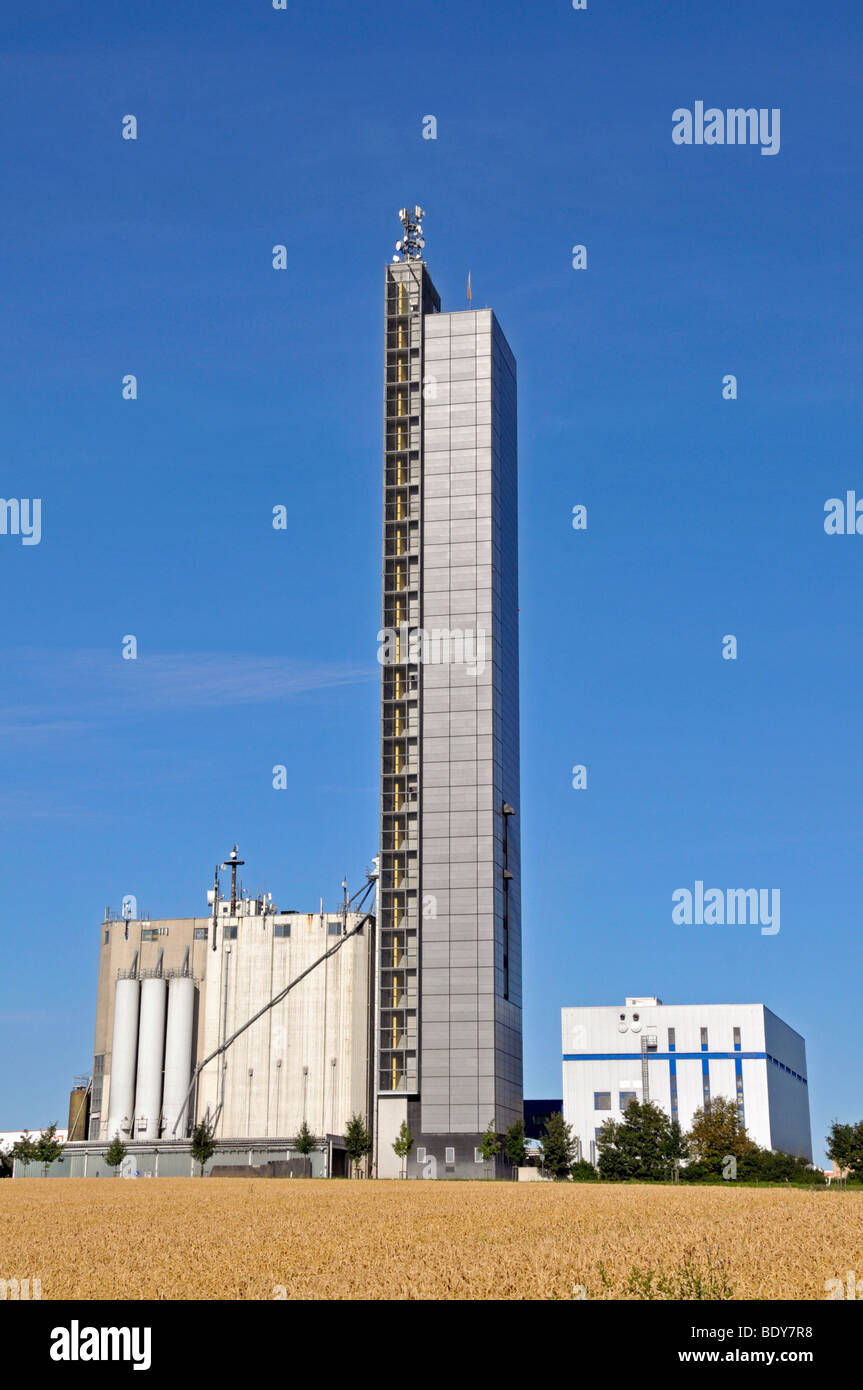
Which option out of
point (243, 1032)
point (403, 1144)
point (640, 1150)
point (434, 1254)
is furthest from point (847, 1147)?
point (434, 1254)

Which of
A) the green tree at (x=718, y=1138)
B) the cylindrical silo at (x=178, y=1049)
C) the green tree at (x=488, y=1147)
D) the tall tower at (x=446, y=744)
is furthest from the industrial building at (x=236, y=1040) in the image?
the green tree at (x=718, y=1138)

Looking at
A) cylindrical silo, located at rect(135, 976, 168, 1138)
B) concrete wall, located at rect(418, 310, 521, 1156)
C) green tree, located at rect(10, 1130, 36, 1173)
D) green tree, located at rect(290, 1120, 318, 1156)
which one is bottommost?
green tree, located at rect(10, 1130, 36, 1173)

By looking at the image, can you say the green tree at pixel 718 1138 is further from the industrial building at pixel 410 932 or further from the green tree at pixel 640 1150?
the industrial building at pixel 410 932

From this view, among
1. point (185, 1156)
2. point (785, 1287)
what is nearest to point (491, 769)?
point (185, 1156)

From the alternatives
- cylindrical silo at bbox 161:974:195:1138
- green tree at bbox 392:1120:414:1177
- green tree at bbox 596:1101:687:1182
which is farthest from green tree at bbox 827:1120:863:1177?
cylindrical silo at bbox 161:974:195:1138

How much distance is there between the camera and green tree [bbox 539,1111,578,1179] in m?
143

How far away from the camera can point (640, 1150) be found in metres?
136

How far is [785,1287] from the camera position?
23.9 metres

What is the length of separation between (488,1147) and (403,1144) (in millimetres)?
8381

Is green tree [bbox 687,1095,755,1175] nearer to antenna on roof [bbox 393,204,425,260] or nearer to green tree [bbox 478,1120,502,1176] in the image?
green tree [bbox 478,1120,502,1176]

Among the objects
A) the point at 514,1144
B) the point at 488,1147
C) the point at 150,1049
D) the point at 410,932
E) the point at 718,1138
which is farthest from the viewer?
the point at 150,1049

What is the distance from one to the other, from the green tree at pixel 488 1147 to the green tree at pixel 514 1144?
1.36 metres

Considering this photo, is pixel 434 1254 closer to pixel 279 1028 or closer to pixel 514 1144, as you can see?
pixel 514 1144

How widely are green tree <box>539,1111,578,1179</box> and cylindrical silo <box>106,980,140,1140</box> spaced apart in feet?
161
